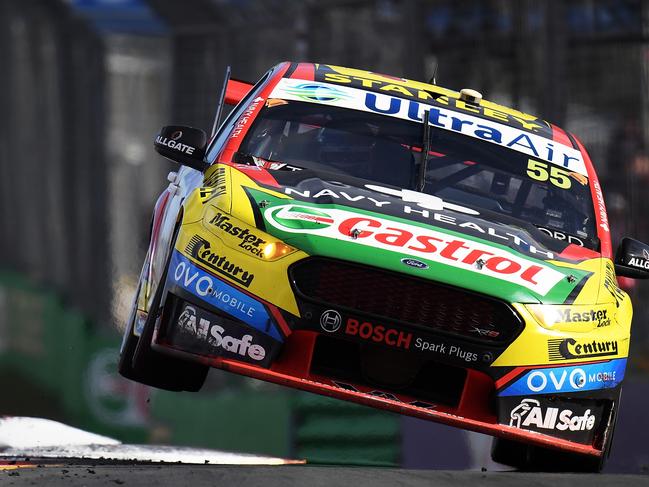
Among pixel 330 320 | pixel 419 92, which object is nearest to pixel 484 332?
pixel 330 320

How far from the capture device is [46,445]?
8148 mm

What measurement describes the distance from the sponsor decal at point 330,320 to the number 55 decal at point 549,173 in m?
1.73

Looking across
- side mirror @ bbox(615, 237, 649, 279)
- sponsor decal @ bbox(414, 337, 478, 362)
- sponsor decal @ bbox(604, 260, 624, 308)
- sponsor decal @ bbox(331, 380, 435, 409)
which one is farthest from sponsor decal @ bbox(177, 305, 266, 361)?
side mirror @ bbox(615, 237, 649, 279)

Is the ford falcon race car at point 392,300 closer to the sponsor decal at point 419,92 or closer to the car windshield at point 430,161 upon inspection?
the car windshield at point 430,161

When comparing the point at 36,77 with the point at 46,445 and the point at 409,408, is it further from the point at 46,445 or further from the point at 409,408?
the point at 409,408

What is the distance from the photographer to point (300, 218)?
21.0ft

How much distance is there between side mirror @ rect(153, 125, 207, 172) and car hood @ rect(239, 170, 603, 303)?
0.54 metres

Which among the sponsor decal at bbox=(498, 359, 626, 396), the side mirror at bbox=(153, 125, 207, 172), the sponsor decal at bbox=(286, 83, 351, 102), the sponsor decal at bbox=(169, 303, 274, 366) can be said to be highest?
the sponsor decal at bbox=(286, 83, 351, 102)

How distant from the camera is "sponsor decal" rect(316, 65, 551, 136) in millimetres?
7922

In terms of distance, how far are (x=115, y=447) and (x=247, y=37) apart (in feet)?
21.4

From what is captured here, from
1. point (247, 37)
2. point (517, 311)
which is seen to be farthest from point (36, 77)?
point (517, 311)

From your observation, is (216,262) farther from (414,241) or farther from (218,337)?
(414,241)

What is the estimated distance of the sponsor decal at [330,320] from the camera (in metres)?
6.27

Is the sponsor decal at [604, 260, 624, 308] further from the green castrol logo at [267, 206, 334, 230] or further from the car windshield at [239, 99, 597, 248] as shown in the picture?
the green castrol logo at [267, 206, 334, 230]
